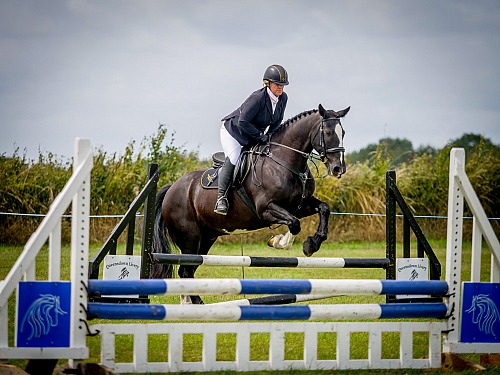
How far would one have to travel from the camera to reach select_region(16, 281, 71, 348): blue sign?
3.27 metres

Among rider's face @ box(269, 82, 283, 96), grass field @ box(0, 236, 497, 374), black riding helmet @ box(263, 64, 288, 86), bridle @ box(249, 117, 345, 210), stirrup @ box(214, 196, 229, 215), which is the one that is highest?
black riding helmet @ box(263, 64, 288, 86)

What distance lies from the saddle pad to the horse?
39 mm

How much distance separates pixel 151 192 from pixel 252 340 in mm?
1279

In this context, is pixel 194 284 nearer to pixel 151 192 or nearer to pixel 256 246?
pixel 151 192

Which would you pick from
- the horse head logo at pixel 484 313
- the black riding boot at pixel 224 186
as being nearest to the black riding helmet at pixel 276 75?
the black riding boot at pixel 224 186

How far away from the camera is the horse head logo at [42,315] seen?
326 cm

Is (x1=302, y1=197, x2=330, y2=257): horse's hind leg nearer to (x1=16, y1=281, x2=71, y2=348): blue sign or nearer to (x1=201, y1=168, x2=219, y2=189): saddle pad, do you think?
(x1=201, y1=168, x2=219, y2=189): saddle pad

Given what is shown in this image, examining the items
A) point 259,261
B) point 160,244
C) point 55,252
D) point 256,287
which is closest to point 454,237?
point 256,287

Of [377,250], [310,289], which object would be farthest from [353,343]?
[377,250]

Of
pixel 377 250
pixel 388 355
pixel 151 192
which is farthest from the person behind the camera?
pixel 377 250

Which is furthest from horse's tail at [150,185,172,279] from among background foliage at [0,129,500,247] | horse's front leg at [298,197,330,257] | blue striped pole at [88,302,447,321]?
background foliage at [0,129,500,247]

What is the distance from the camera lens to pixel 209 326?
3562 mm

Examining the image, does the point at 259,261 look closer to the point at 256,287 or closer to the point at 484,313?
the point at 256,287

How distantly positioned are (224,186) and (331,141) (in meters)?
1.05
